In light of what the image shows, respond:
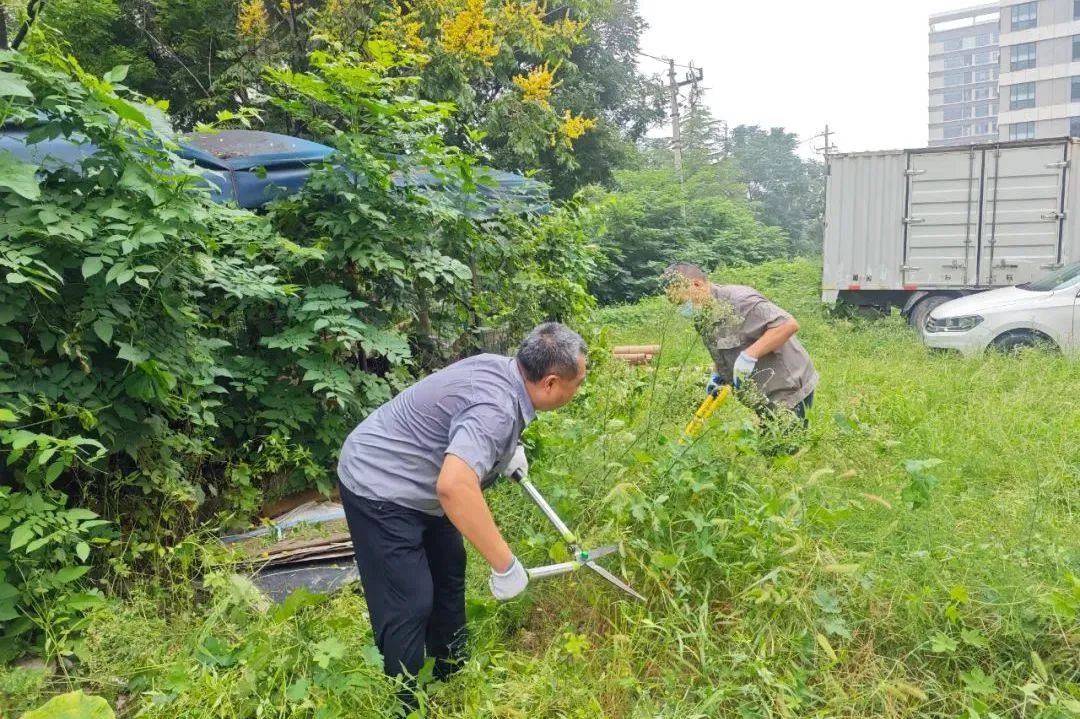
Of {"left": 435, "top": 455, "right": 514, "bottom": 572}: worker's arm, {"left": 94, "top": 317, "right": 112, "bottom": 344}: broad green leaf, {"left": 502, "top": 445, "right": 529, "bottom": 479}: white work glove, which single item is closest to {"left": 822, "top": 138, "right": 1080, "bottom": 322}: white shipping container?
{"left": 502, "top": 445, "right": 529, "bottom": 479}: white work glove

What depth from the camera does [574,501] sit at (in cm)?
325

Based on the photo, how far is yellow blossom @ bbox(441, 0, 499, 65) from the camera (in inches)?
317

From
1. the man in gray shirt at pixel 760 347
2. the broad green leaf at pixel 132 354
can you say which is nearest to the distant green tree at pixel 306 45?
the man in gray shirt at pixel 760 347

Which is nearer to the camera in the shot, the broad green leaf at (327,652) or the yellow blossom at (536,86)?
the broad green leaf at (327,652)

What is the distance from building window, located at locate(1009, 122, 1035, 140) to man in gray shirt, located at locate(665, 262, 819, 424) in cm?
5418

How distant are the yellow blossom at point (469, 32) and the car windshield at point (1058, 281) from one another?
6.47m

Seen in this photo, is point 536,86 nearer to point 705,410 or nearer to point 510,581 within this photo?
point 705,410

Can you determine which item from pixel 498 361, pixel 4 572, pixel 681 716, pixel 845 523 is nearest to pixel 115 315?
pixel 4 572

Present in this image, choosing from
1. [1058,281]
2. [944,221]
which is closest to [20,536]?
[1058,281]

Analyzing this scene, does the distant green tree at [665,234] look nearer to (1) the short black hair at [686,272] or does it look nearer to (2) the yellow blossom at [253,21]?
(2) the yellow blossom at [253,21]

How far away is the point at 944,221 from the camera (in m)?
11.0

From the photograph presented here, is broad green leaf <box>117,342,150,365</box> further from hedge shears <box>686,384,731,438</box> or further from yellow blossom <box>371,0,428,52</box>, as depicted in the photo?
yellow blossom <box>371,0,428,52</box>

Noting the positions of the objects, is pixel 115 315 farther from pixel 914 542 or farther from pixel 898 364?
pixel 898 364

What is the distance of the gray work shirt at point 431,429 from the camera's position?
7.60ft
